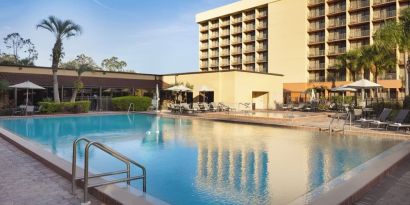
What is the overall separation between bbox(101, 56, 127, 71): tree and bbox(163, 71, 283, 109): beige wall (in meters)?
47.4

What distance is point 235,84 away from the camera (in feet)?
95.7

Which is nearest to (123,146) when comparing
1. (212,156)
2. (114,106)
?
(212,156)

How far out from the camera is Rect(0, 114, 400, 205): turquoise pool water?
6.26 m

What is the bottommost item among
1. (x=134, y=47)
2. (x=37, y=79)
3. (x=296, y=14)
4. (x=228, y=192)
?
(x=228, y=192)

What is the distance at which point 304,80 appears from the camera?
51.7 m

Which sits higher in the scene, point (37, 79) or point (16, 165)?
point (37, 79)

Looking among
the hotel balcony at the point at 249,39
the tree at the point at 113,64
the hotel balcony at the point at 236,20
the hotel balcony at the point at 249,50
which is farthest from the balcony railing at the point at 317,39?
the tree at the point at 113,64

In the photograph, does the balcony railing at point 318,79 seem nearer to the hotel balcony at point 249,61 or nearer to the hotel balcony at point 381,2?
the hotel balcony at point 381,2

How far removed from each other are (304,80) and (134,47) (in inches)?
1068

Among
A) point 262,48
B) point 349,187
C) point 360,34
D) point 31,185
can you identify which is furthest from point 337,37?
point 31,185

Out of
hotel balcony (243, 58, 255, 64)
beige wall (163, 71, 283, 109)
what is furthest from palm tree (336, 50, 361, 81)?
hotel balcony (243, 58, 255, 64)

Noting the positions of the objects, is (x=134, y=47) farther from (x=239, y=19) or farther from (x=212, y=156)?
(x=212, y=156)

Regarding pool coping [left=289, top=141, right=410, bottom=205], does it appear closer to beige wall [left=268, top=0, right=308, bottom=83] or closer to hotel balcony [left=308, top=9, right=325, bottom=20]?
beige wall [left=268, top=0, right=308, bottom=83]

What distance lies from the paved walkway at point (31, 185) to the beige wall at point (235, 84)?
892 inches
